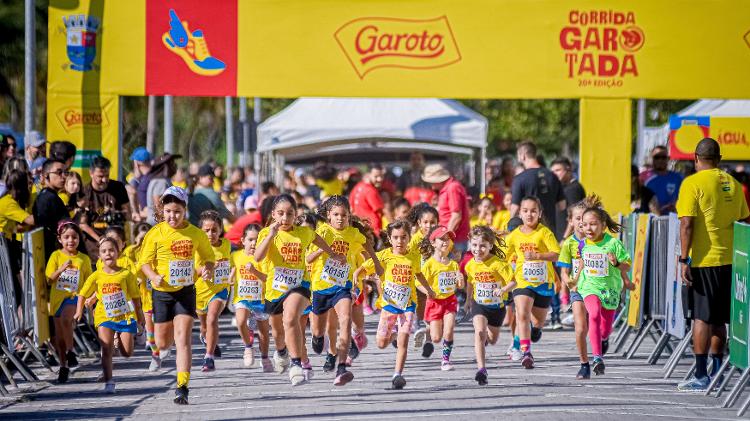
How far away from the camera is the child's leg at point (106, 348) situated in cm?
1213

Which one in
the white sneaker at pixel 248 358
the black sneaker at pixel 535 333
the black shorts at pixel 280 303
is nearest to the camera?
the black shorts at pixel 280 303

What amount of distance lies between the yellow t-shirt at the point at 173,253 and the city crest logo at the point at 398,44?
266 inches

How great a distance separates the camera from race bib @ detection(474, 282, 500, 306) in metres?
13.0

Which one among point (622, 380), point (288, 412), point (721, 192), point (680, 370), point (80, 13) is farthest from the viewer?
point (80, 13)

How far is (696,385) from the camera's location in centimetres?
1179

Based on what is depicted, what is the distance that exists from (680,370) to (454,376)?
2.22 m

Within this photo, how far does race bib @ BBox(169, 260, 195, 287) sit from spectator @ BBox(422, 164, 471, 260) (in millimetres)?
5658

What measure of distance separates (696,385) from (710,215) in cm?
138

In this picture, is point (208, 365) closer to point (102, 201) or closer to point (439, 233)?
point (439, 233)

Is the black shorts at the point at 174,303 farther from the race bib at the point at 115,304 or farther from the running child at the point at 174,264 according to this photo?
the race bib at the point at 115,304

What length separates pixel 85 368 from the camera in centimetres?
1399

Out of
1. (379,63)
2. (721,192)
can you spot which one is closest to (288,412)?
(721,192)

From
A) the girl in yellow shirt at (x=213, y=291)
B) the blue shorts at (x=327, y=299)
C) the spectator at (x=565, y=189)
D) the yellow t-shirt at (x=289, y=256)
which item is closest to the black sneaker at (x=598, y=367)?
the blue shorts at (x=327, y=299)

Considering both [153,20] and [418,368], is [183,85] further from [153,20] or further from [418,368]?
[418,368]
